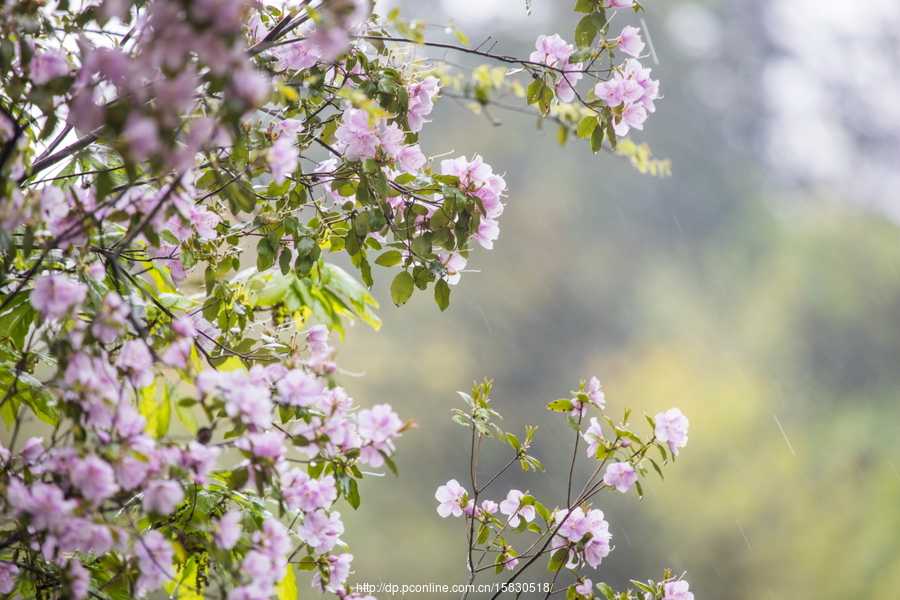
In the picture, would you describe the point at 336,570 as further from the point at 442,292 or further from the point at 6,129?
the point at 6,129

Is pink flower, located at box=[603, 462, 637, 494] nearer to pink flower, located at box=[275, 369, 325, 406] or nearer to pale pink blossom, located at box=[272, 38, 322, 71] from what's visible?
pink flower, located at box=[275, 369, 325, 406]

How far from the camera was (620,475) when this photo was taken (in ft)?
3.58

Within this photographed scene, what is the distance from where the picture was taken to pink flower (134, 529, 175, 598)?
0.58 m

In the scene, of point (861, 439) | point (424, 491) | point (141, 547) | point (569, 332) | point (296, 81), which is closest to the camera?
point (141, 547)

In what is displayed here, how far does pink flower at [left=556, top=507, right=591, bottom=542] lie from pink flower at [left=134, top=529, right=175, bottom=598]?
0.70 meters

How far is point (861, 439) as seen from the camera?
566 centimetres

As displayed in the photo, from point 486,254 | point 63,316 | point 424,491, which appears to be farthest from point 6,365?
point 486,254

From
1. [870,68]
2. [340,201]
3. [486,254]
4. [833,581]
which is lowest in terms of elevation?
[340,201]

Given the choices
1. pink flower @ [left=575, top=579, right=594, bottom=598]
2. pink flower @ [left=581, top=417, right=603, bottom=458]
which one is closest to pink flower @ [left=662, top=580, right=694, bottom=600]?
pink flower @ [left=575, top=579, right=594, bottom=598]

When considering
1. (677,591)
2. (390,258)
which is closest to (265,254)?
(390,258)

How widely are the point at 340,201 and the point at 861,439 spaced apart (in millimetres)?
6128

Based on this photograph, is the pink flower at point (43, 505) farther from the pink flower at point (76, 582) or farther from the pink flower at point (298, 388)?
the pink flower at point (298, 388)

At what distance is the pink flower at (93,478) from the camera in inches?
20.3

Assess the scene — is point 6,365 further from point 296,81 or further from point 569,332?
point 569,332
